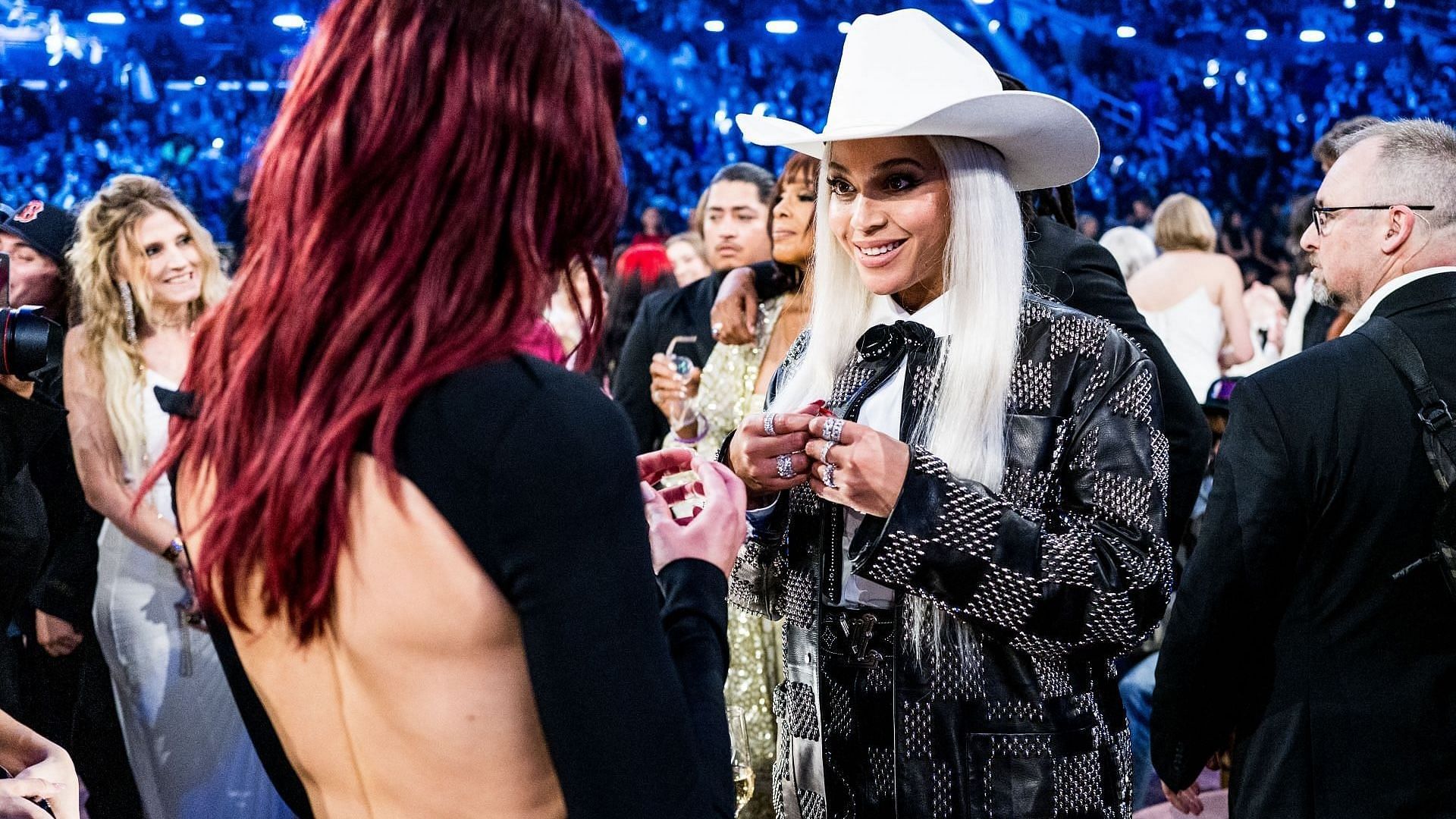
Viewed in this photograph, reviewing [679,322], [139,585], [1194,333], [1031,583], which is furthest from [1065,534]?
[1194,333]

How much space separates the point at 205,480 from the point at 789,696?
3.84ft

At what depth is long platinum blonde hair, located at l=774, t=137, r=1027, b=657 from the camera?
6.14ft

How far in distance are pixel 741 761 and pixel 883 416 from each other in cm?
80

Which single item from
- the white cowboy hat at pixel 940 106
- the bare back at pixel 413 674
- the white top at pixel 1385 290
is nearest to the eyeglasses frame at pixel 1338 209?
the white top at pixel 1385 290

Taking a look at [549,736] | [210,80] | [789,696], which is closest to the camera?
[549,736]

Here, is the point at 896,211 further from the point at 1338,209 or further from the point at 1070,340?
the point at 1338,209

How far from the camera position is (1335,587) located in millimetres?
2307

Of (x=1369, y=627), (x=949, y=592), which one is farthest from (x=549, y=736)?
(x=1369, y=627)

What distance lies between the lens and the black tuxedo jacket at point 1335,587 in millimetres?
2254

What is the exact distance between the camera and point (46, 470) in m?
3.99

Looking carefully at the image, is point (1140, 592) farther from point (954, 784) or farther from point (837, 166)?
point (837, 166)

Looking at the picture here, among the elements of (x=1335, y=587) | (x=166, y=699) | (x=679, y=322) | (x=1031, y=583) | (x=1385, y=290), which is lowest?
(x=166, y=699)

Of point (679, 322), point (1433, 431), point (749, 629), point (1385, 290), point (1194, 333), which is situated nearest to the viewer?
point (1433, 431)

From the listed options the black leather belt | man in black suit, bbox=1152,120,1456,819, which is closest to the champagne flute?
the black leather belt
